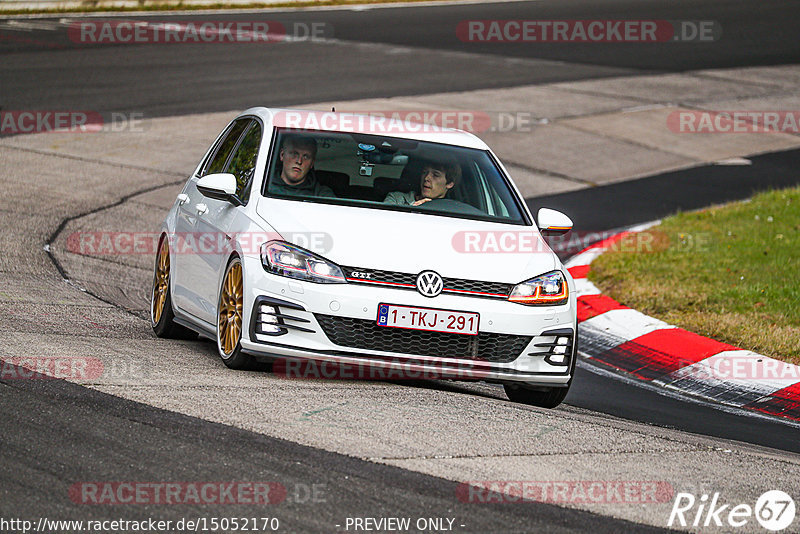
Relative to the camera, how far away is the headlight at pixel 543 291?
6.95 metres

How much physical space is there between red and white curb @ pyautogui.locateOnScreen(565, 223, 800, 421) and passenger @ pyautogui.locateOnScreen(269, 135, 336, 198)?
114 inches

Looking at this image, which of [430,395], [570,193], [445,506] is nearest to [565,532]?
[445,506]

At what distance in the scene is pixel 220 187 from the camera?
290 inches

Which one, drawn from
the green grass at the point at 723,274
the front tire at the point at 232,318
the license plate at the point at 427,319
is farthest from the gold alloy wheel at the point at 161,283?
the green grass at the point at 723,274

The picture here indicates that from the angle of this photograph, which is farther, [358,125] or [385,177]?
[358,125]

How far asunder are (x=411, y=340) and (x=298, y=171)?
4.86 ft

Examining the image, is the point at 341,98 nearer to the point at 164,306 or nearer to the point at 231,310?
the point at 164,306

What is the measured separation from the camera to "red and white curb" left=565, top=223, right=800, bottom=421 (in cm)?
834

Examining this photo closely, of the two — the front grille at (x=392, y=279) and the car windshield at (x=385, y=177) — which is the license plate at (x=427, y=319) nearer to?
the front grille at (x=392, y=279)

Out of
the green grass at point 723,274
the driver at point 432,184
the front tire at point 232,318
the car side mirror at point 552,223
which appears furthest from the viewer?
the green grass at point 723,274

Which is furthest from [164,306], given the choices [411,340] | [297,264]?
[411,340]

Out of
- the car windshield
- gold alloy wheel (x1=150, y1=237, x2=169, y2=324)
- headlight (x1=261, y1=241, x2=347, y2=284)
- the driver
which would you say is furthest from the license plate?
gold alloy wheel (x1=150, y1=237, x2=169, y2=324)

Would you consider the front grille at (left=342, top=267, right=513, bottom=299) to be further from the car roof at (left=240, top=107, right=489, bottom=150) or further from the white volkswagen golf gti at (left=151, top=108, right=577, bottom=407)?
the car roof at (left=240, top=107, right=489, bottom=150)

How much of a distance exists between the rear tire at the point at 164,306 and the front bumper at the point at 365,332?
5.56 feet
